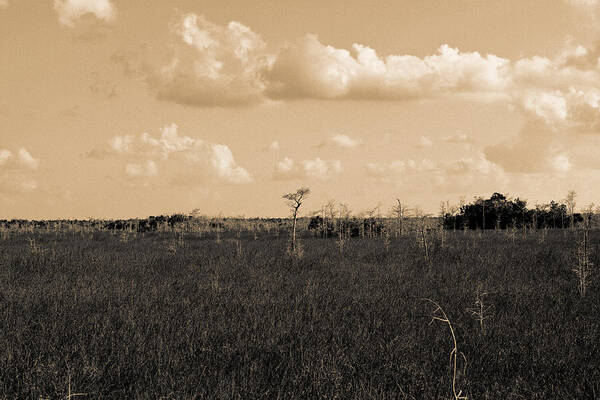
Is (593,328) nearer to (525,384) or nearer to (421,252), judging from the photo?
(525,384)

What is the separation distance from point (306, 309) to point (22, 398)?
14.5 feet

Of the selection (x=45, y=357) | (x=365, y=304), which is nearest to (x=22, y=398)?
(x=45, y=357)

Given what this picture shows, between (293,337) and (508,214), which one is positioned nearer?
(293,337)

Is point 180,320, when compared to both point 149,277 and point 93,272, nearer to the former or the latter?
point 149,277

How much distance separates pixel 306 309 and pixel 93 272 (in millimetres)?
7637

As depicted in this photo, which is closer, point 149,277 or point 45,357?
point 45,357

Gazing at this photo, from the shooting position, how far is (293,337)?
218 inches

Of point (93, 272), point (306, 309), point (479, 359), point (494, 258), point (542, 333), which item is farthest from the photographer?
point (494, 258)

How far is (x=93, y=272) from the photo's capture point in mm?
11539

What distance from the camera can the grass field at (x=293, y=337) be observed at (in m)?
3.94

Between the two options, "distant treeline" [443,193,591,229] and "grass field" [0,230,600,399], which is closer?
A: "grass field" [0,230,600,399]

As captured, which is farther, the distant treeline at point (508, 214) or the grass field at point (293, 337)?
the distant treeline at point (508, 214)

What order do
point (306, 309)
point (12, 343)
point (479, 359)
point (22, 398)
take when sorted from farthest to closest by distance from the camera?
point (306, 309) → point (12, 343) → point (479, 359) → point (22, 398)

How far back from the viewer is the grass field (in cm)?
394
